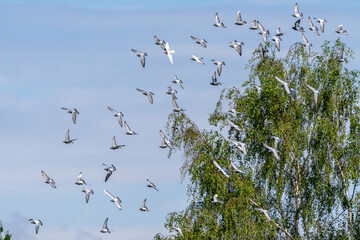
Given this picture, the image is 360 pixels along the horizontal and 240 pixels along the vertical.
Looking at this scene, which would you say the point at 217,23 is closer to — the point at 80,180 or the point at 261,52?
the point at 261,52

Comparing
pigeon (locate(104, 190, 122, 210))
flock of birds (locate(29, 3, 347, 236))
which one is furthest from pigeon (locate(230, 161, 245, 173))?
pigeon (locate(104, 190, 122, 210))

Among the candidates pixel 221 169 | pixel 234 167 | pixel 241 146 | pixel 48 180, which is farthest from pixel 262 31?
pixel 48 180

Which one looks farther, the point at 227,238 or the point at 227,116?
the point at 227,116

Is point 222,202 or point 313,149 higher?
point 313,149

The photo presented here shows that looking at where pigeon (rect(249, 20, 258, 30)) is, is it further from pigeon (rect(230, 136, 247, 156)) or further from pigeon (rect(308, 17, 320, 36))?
pigeon (rect(230, 136, 247, 156))

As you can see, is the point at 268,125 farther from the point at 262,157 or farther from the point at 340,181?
the point at 340,181

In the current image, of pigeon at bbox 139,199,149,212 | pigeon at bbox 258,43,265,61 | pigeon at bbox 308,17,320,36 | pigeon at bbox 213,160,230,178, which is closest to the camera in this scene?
pigeon at bbox 213,160,230,178

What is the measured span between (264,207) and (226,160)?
133 inches

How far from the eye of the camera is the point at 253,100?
39.2m

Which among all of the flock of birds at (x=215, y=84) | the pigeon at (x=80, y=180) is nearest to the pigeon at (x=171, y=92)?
the flock of birds at (x=215, y=84)

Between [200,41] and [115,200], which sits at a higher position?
[200,41]

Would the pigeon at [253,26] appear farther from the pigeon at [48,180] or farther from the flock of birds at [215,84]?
the pigeon at [48,180]

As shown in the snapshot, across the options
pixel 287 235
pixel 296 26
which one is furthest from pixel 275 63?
pixel 287 235

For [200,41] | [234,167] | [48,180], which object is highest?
[200,41]
